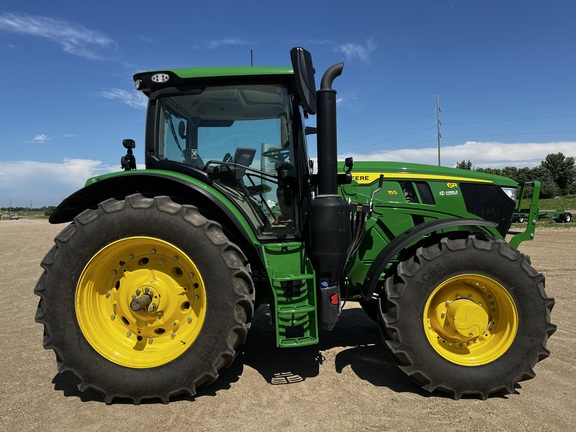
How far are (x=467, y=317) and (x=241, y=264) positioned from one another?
166 cm

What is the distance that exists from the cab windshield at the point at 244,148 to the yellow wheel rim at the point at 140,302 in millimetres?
721

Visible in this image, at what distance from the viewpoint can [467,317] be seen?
8.87 feet

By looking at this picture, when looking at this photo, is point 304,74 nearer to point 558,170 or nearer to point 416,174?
point 416,174

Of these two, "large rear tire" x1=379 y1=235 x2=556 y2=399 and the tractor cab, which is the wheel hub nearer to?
"large rear tire" x1=379 y1=235 x2=556 y2=399

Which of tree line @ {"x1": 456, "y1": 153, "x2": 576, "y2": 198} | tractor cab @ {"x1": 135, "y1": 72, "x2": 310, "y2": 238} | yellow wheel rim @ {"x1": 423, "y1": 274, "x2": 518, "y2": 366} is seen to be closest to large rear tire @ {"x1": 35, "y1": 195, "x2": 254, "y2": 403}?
tractor cab @ {"x1": 135, "y1": 72, "x2": 310, "y2": 238}

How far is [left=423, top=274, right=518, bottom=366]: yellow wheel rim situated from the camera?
8.89 ft

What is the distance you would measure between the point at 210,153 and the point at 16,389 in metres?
2.27

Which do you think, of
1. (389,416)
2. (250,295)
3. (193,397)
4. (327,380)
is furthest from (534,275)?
(193,397)

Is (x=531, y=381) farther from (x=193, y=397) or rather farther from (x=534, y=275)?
(x=193, y=397)

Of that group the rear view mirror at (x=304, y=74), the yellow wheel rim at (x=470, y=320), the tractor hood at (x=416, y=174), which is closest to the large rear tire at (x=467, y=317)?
the yellow wheel rim at (x=470, y=320)

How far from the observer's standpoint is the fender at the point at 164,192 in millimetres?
2699

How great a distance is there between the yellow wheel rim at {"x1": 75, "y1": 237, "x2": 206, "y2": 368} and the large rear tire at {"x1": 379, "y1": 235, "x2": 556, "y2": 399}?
1435 millimetres

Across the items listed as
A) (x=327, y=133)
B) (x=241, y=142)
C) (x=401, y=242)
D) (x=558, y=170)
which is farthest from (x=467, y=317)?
(x=558, y=170)

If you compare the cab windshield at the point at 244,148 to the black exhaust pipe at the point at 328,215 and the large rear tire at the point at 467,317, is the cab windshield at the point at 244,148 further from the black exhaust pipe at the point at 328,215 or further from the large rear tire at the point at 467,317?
the large rear tire at the point at 467,317
